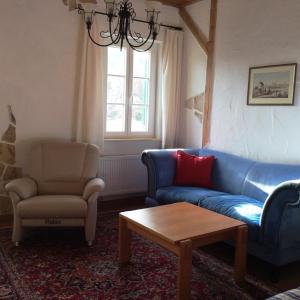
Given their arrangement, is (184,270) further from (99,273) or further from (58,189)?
(58,189)

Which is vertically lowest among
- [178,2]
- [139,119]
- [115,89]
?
[139,119]

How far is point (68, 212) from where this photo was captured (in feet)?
10.3

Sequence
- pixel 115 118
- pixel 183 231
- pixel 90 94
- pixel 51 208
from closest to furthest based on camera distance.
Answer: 1. pixel 183 231
2. pixel 51 208
3. pixel 90 94
4. pixel 115 118

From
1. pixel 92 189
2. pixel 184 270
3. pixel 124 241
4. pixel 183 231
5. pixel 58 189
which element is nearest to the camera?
pixel 184 270

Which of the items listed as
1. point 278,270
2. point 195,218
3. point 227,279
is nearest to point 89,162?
point 195,218

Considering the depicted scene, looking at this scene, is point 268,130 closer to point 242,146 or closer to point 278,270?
point 242,146

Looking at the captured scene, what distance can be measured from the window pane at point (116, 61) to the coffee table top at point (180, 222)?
2189mm

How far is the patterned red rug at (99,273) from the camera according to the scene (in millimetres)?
2406

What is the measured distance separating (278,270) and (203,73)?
2.69 m

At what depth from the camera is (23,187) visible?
3.26m

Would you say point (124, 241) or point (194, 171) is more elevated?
point (194, 171)

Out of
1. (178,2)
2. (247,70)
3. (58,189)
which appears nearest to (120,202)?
(58,189)

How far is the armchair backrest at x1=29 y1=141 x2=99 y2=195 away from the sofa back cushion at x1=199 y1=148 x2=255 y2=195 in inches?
52.9

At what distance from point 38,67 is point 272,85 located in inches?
99.6
